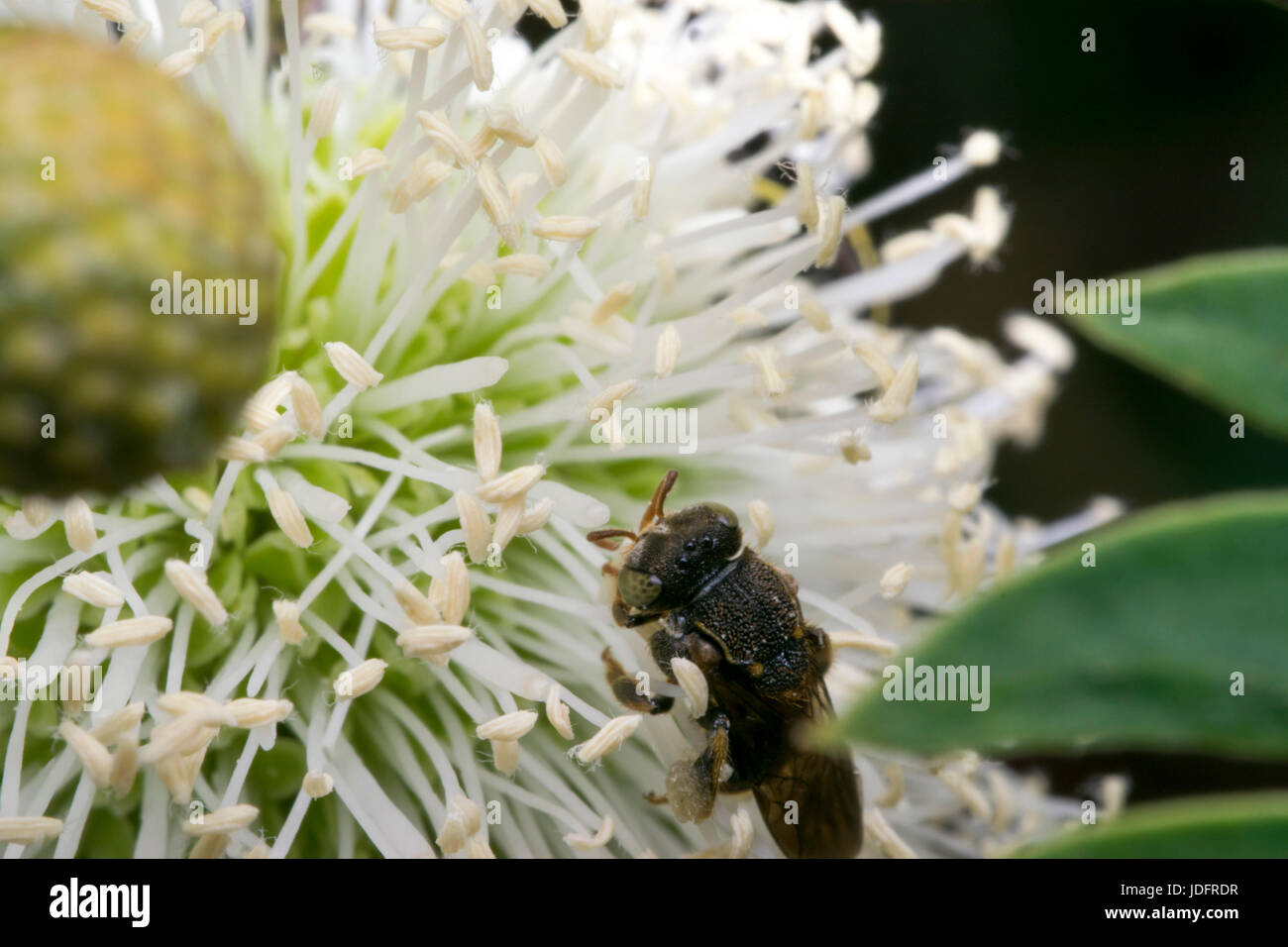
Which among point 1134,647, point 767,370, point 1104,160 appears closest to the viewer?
point 1134,647

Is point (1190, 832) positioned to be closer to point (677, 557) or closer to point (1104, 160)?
point (677, 557)

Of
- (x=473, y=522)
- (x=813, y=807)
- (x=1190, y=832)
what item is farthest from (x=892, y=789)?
(x=1190, y=832)

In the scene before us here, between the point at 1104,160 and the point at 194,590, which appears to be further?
the point at 1104,160

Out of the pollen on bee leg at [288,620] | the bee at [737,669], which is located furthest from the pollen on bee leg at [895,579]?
the pollen on bee leg at [288,620]

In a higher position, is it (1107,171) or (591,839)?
(1107,171)

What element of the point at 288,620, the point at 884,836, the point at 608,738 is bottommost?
the point at 884,836

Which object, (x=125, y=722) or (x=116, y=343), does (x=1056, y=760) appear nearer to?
(x=125, y=722)

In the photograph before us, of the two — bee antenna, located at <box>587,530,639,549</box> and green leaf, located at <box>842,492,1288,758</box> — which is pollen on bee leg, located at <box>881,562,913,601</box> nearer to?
bee antenna, located at <box>587,530,639,549</box>

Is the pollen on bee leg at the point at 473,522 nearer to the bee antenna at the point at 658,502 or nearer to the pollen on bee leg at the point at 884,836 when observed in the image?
the bee antenna at the point at 658,502
